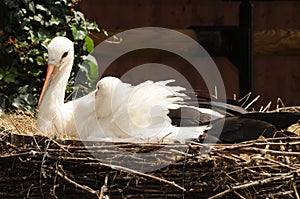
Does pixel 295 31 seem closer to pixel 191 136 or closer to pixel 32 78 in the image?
pixel 32 78

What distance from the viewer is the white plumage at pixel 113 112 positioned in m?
2.89

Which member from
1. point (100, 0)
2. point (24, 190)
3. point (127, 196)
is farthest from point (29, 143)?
point (100, 0)

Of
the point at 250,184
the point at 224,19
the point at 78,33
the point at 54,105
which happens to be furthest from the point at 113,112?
the point at 224,19

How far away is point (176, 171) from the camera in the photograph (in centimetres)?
255

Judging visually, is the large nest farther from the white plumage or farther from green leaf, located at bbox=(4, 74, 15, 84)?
green leaf, located at bbox=(4, 74, 15, 84)

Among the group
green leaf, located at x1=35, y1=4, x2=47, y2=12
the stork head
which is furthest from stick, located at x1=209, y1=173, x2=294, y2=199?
green leaf, located at x1=35, y1=4, x2=47, y2=12

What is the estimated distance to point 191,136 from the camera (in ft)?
9.36

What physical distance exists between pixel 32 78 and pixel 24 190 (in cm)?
117

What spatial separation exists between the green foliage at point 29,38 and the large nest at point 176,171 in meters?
1.14

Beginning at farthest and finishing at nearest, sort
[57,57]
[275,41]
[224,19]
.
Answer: [224,19] < [275,41] < [57,57]

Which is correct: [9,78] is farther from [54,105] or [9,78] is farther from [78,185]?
[78,185]

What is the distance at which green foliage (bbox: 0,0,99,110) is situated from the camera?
3.68 m

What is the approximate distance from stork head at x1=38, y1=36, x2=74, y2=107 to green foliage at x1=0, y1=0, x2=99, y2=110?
36 centimetres

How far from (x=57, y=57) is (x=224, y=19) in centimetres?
355
